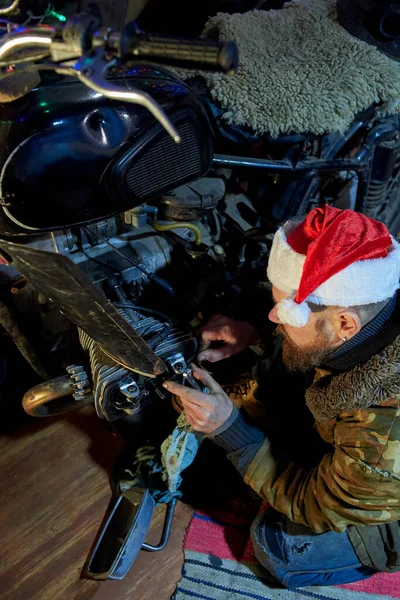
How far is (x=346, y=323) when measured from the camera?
1.00 m

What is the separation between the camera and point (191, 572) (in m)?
1.37

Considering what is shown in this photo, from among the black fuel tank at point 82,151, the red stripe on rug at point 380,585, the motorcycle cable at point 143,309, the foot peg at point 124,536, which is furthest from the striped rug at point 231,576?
the black fuel tank at point 82,151

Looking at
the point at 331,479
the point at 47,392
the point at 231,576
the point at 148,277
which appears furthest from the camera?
the point at 231,576

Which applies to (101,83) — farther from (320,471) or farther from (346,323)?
(320,471)

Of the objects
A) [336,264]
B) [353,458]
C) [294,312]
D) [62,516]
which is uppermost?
[336,264]

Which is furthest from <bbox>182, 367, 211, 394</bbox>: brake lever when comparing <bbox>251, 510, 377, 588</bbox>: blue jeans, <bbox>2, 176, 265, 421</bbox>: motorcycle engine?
<bbox>251, 510, 377, 588</bbox>: blue jeans

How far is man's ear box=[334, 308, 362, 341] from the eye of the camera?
99cm

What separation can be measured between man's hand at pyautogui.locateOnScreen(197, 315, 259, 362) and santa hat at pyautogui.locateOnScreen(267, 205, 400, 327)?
431mm

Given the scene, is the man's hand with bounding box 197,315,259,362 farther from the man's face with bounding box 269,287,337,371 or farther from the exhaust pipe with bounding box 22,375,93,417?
the exhaust pipe with bounding box 22,375,93,417

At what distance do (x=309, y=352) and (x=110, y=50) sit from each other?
0.75 m

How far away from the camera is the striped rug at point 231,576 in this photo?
1354 millimetres

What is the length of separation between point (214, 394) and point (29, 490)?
74cm

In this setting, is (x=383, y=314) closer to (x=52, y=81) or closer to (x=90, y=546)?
(x=52, y=81)

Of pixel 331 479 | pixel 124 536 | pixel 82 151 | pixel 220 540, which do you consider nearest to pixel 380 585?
pixel 220 540
